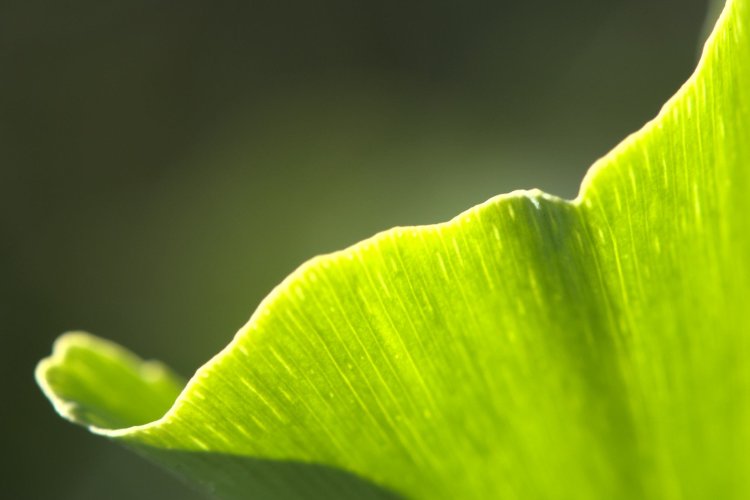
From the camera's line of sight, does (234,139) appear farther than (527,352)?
Yes

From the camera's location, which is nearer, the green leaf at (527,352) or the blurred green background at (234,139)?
the green leaf at (527,352)

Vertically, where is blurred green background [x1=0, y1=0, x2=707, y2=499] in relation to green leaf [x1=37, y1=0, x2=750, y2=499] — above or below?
above

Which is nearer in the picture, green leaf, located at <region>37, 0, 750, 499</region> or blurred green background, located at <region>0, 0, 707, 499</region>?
green leaf, located at <region>37, 0, 750, 499</region>

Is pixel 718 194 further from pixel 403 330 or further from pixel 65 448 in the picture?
pixel 65 448

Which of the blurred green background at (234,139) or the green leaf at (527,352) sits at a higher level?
the blurred green background at (234,139)

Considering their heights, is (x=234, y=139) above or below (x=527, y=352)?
above
